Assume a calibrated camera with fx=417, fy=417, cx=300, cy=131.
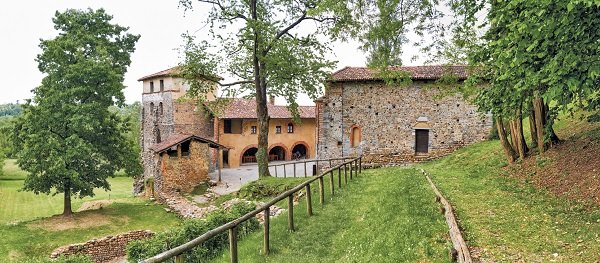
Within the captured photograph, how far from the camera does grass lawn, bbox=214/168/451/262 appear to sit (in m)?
7.95

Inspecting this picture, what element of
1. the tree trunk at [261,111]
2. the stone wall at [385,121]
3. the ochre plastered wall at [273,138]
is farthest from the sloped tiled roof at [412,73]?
the ochre plastered wall at [273,138]

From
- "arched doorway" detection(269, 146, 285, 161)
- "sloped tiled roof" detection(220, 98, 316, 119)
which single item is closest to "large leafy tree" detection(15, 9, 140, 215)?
"sloped tiled roof" detection(220, 98, 316, 119)

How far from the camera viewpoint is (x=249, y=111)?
43188 millimetres

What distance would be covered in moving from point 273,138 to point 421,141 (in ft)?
62.4

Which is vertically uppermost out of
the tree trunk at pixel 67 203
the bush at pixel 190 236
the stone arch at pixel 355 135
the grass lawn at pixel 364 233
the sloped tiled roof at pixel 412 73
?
the sloped tiled roof at pixel 412 73

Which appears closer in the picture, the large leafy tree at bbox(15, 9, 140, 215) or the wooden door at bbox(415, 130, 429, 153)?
the large leafy tree at bbox(15, 9, 140, 215)

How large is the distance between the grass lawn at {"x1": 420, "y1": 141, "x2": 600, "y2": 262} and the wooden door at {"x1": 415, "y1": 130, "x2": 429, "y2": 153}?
15593mm

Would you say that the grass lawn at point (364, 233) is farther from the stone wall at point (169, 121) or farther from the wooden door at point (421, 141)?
the stone wall at point (169, 121)

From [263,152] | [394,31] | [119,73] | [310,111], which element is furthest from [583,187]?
[310,111]

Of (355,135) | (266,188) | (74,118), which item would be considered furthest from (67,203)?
(355,135)

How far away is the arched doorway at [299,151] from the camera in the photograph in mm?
47562

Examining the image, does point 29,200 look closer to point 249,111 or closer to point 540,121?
point 249,111

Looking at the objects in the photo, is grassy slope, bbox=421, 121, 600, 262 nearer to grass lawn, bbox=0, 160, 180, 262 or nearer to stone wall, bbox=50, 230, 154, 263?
stone wall, bbox=50, 230, 154, 263

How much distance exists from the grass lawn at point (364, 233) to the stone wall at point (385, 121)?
55.1 ft
